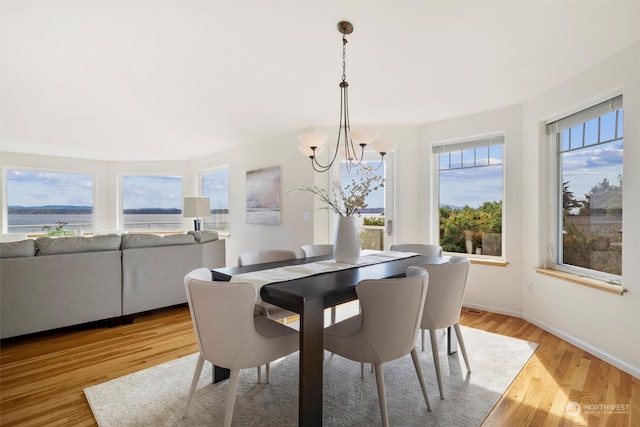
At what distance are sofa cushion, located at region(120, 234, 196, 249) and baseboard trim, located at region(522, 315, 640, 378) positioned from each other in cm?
387

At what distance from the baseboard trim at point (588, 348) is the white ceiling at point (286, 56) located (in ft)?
7.56

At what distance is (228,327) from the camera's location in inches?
61.1

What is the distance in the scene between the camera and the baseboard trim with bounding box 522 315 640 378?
234 cm

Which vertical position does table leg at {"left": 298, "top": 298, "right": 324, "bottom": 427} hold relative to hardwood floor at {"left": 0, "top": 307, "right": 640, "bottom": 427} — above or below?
above

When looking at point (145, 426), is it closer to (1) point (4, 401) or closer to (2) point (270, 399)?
(2) point (270, 399)

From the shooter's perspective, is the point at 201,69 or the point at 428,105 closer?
the point at 201,69

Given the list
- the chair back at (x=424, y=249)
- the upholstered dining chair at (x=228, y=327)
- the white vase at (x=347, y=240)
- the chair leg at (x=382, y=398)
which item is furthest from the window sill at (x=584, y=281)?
the upholstered dining chair at (x=228, y=327)

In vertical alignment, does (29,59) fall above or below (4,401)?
above

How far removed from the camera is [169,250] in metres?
3.63

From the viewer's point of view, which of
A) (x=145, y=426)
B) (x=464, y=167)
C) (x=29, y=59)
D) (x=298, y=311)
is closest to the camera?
(x=298, y=311)

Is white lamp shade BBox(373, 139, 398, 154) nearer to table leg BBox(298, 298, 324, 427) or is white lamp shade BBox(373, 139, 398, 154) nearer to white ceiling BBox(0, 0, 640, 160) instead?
white ceiling BBox(0, 0, 640, 160)

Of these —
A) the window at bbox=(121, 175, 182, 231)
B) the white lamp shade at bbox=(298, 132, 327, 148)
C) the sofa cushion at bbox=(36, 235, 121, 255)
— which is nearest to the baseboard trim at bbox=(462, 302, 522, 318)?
the white lamp shade at bbox=(298, 132, 327, 148)

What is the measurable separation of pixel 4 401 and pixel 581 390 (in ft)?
12.0

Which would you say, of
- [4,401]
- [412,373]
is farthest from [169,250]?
[412,373]
